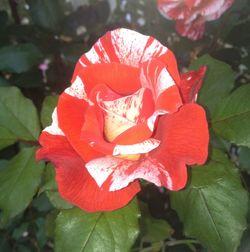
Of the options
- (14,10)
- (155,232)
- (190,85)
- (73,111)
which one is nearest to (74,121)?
(73,111)

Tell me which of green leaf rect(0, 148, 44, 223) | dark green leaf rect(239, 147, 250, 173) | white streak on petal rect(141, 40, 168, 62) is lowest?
dark green leaf rect(239, 147, 250, 173)

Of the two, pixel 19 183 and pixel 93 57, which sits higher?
pixel 93 57

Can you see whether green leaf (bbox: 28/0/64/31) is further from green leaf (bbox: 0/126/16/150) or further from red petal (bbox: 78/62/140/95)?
red petal (bbox: 78/62/140/95)

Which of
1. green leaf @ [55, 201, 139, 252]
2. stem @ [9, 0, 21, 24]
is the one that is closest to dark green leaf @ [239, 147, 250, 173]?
green leaf @ [55, 201, 139, 252]

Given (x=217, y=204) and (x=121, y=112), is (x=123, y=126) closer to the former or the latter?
(x=121, y=112)

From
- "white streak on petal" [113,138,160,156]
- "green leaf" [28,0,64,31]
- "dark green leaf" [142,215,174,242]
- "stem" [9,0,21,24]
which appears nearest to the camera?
"white streak on petal" [113,138,160,156]

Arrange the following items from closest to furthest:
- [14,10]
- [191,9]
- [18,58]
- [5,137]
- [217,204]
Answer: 1. [217,204]
2. [5,137]
3. [191,9]
4. [18,58]
5. [14,10]

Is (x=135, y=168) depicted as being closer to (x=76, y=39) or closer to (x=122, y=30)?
(x=122, y=30)
